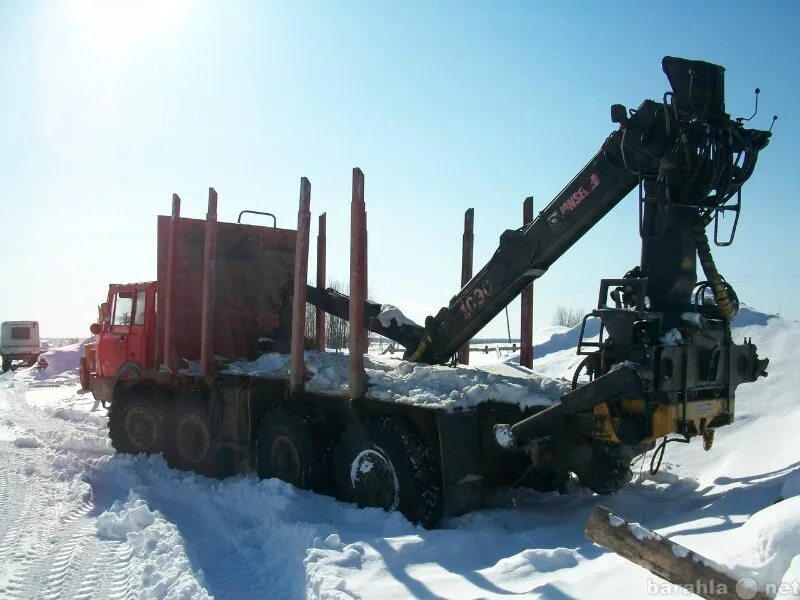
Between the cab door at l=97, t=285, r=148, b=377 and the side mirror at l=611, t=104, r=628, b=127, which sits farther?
the cab door at l=97, t=285, r=148, b=377

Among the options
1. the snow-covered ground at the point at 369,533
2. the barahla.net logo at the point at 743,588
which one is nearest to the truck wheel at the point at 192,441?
the snow-covered ground at the point at 369,533

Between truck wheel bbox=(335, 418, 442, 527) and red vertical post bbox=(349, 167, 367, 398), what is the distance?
0.44 meters

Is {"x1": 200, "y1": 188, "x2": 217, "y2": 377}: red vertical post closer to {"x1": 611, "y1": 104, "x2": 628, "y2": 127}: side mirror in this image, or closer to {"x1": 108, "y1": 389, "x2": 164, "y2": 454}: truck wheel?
{"x1": 108, "y1": 389, "x2": 164, "y2": 454}: truck wheel

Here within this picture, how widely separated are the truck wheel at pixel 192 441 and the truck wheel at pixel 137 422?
0.41 meters

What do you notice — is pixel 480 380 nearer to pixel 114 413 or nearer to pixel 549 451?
pixel 549 451

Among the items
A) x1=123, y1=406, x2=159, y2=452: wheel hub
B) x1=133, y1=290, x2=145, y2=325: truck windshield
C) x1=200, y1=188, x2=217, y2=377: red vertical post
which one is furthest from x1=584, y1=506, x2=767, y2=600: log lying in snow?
x1=133, y1=290, x2=145, y2=325: truck windshield

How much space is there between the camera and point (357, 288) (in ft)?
22.4

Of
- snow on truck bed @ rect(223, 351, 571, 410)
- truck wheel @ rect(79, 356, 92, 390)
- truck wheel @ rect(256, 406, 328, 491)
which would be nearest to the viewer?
snow on truck bed @ rect(223, 351, 571, 410)

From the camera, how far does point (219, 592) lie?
16.5 feet

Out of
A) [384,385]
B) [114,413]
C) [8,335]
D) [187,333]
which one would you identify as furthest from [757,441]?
[8,335]

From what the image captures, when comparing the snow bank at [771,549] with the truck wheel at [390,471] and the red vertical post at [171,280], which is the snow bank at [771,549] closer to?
the truck wheel at [390,471]

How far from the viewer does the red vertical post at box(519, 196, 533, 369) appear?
855 centimetres

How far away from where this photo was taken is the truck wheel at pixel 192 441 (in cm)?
889

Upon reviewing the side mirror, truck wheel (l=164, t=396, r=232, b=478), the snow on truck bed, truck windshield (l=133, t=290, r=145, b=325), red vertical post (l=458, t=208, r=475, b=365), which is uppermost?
the side mirror
